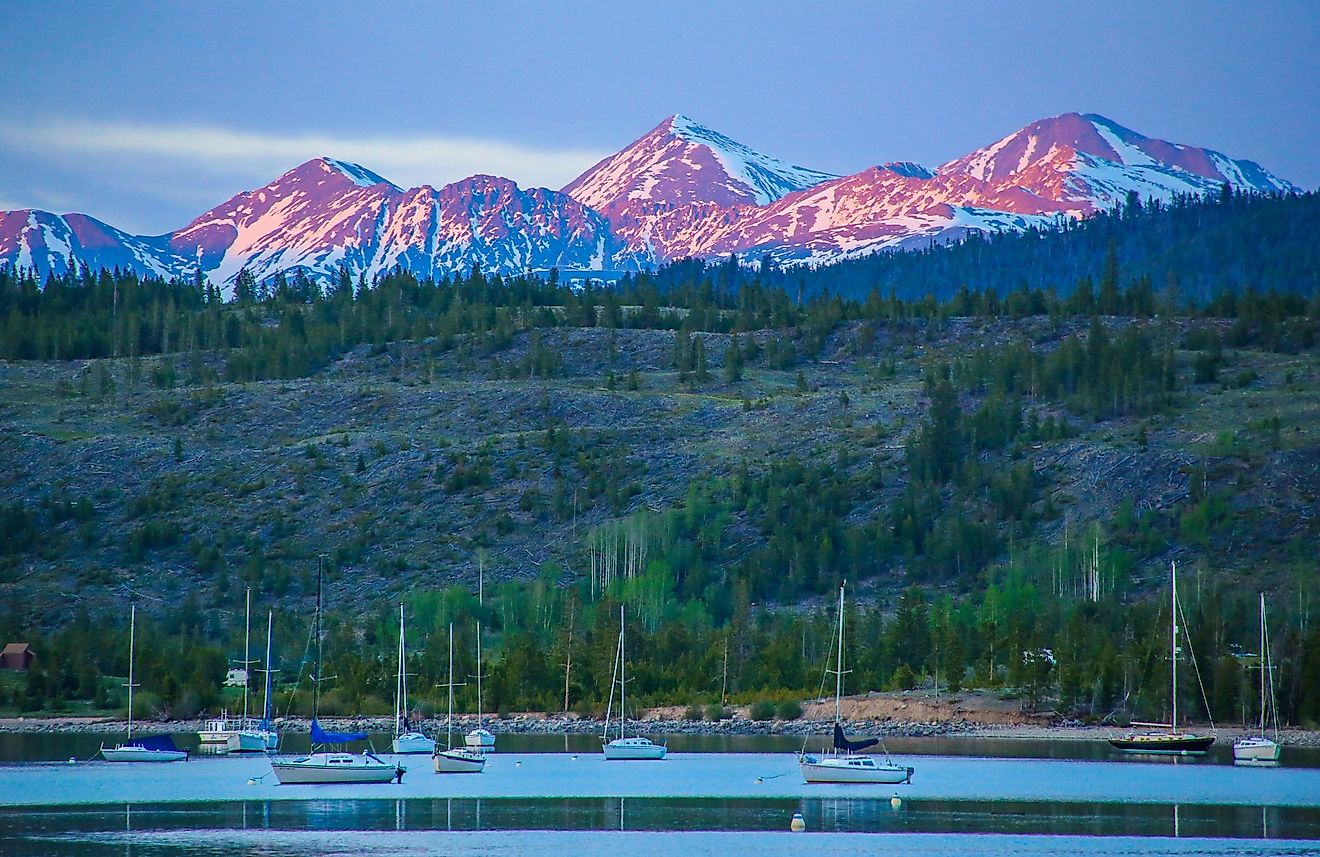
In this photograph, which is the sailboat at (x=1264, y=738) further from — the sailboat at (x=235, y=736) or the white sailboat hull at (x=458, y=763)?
the sailboat at (x=235, y=736)

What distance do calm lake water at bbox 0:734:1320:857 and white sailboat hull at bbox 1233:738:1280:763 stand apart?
927mm

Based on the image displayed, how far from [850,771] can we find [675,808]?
1116cm

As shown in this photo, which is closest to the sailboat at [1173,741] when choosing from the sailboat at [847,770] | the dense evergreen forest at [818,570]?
the dense evergreen forest at [818,570]

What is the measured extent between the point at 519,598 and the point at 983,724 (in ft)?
149

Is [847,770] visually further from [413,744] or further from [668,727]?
[668,727]

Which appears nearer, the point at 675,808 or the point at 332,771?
the point at 675,808

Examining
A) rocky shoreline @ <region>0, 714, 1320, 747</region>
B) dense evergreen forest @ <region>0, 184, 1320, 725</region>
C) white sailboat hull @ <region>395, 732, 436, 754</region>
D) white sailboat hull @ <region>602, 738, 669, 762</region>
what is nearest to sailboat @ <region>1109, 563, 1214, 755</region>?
rocky shoreline @ <region>0, 714, 1320, 747</region>

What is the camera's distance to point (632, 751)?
91000 millimetres

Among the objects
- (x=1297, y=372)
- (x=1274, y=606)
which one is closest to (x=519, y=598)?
(x=1274, y=606)

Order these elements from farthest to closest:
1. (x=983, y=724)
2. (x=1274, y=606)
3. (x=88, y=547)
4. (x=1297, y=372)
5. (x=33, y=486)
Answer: (x=1297, y=372) < (x=33, y=486) < (x=88, y=547) < (x=1274, y=606) < (x=983, y=724)

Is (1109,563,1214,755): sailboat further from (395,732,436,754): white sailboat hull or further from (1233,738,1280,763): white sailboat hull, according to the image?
(395,732,436,754): white sailboat hull

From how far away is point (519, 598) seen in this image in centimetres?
14188

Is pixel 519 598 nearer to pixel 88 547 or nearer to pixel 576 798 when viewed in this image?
pixel 88 547

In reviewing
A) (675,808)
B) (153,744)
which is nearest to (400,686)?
(153,744)
